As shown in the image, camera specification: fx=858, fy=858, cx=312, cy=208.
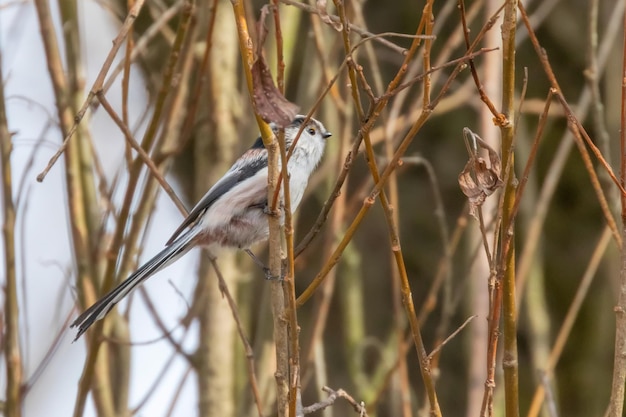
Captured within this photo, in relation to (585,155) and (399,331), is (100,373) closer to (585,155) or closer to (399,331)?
(399,331)

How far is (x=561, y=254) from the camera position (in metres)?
4.62

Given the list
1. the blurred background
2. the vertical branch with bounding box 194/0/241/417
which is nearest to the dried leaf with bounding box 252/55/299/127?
the blurred background

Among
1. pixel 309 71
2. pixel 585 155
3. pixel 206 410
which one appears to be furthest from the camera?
pixel 309 71

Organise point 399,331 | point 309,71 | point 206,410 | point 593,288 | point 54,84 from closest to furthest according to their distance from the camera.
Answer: point 399,331
point 54,84
point 206,410
point 309,71
point 593,288

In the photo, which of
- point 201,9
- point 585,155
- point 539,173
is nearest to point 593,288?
point 539,173

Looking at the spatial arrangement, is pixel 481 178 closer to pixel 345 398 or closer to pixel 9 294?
pixel 345 398

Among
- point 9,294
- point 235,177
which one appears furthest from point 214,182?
point 9,294

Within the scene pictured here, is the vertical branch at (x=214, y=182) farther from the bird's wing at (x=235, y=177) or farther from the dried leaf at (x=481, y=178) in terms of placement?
the dried leaf at (x=481, y=178)

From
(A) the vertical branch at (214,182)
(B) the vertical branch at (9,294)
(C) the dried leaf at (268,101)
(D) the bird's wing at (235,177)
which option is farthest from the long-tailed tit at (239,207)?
(C) the dried leaf at (268,101)

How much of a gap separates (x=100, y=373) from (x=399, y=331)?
2.81 ft

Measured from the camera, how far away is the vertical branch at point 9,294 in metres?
2.27

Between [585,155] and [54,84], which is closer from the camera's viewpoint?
[585,155]

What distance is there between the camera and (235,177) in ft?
8.51

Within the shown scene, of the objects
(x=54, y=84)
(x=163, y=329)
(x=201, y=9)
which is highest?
(x=201, y=9)
